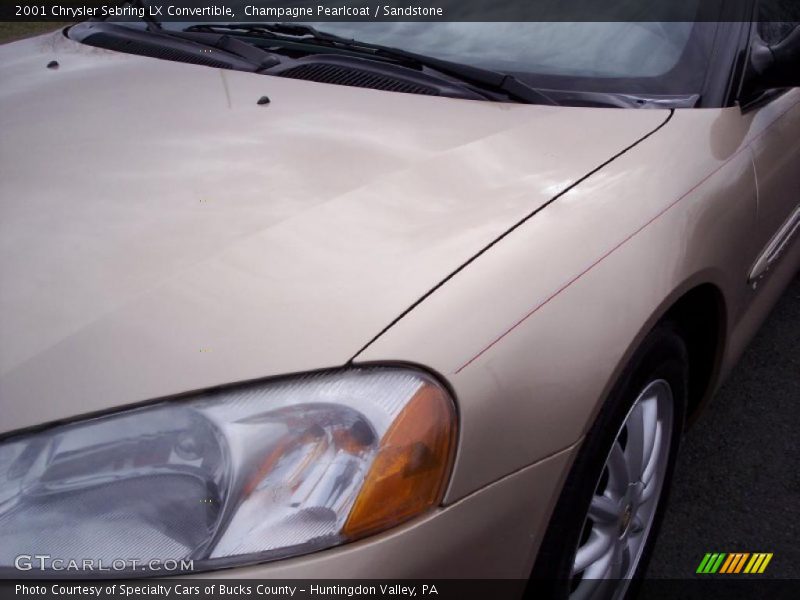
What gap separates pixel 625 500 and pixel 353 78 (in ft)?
3.57

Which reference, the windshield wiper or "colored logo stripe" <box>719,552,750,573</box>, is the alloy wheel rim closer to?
"colored logo stripe" <box>719,552,750,573</box>

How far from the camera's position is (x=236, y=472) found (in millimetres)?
1038

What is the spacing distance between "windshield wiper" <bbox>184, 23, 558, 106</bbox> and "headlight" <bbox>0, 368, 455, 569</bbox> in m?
0.89

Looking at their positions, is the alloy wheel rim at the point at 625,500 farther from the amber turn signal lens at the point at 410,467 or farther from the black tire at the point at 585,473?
the amber turn signal lens at the point at 410,467

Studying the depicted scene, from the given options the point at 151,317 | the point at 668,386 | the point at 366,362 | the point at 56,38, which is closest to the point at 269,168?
the point at 151,317

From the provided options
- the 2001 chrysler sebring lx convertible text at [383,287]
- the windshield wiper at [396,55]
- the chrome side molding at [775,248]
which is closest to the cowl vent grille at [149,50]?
the 2001 chrysler sebring lx convertible text at [383,287]

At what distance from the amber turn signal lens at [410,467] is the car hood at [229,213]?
0.12 meters

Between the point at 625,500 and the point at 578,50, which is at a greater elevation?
the point at 578,50

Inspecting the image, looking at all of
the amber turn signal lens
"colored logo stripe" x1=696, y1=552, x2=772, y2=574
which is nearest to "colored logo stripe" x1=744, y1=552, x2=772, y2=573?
"colored logo stripe" x1=696, y1=552, x2=772, y2=574

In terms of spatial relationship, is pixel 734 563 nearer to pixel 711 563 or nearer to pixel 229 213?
pixel 711 563

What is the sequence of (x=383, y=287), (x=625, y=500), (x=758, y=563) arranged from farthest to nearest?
(x=758, y=563) < (x=625, y=500) < (x=383, y=287)

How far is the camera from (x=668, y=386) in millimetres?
1639

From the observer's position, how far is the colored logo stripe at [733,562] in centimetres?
195

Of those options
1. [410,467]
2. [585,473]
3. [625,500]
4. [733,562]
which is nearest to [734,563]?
[733,562]
